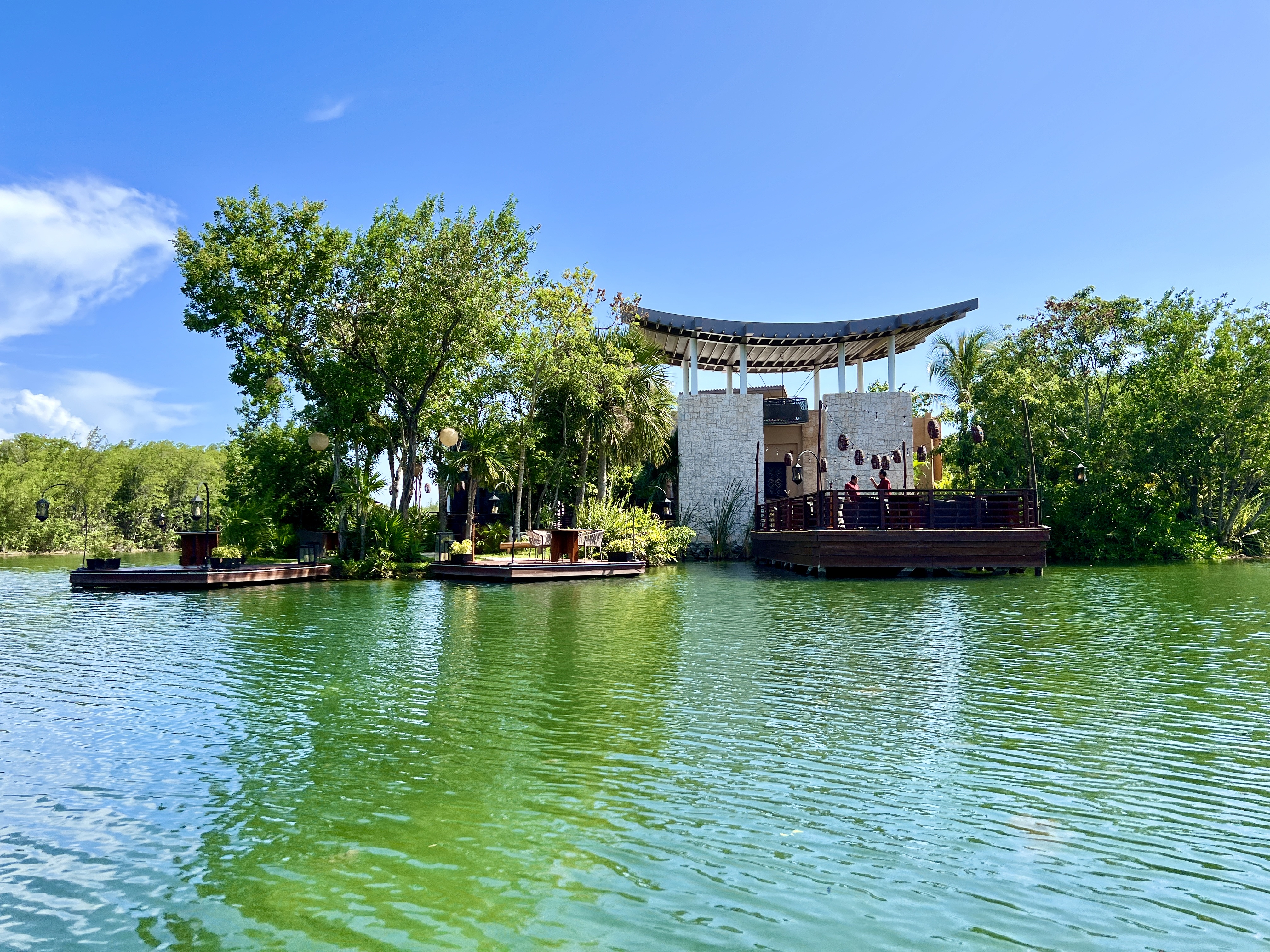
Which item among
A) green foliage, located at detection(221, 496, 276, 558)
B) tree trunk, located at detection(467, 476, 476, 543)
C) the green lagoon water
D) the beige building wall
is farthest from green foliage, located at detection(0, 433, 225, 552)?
the green lagoon water

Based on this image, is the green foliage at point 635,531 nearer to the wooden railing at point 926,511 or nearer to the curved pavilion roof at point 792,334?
the wooden railing at point 926,511

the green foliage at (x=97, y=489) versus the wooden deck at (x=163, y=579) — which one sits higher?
the green foliage at (x=97, y=489)

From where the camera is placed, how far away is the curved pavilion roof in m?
28.2

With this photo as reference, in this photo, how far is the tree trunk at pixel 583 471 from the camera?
2628 cm

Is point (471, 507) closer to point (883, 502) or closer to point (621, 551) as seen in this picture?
point (621, 551)

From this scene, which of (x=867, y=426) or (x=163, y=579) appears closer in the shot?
(x=163, y=579)

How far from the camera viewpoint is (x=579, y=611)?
1331 centimetres

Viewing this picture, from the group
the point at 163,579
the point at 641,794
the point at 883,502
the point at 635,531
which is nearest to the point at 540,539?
the point at 635,531

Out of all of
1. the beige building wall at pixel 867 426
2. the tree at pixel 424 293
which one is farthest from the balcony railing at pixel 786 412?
the tree at pixel 424 293

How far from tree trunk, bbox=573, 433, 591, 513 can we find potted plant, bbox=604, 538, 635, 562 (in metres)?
2.37

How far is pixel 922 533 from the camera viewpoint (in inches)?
763

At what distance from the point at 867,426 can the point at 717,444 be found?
5.39m

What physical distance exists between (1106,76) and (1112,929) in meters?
15.2

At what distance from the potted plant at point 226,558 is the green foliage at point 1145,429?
78.1ft
